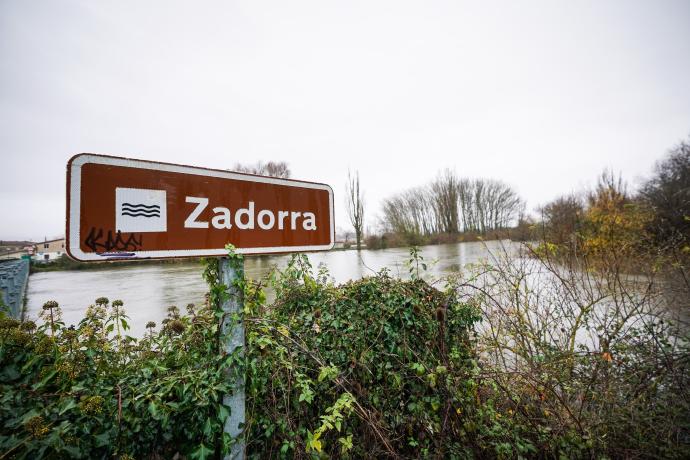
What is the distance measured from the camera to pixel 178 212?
115cm

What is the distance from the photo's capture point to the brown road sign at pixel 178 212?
0.97 meters

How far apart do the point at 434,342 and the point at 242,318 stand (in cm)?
172

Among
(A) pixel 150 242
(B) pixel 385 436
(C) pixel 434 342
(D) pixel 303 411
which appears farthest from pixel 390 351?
(A) pixel 150 242

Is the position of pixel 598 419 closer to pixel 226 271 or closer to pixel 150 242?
pixel 226 271

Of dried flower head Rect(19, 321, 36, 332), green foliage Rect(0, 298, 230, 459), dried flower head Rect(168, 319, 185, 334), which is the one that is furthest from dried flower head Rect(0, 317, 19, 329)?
dried flower head Rect(168, 319, 185, 334)

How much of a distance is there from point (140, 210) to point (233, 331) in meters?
0.66

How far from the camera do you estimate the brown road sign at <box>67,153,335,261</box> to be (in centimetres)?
97

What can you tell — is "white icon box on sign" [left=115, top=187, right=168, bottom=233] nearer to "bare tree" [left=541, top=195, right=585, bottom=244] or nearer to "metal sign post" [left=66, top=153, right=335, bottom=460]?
"metal sign post" [left=66, top=153, right=335, bottom=460]

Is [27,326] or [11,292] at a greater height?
[27,326]

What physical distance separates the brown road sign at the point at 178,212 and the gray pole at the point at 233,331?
0.30 ft

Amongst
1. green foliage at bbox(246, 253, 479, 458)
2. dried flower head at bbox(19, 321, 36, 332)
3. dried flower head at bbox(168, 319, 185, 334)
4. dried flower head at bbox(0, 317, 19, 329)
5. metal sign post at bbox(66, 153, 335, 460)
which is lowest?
green foliage at bbox(246, 253, 479, 458)

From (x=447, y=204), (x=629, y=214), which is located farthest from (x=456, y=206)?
(x=629, y=214)

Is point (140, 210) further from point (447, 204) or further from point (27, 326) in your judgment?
point (447, 204)

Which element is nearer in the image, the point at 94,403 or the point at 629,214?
the point at 94,403
